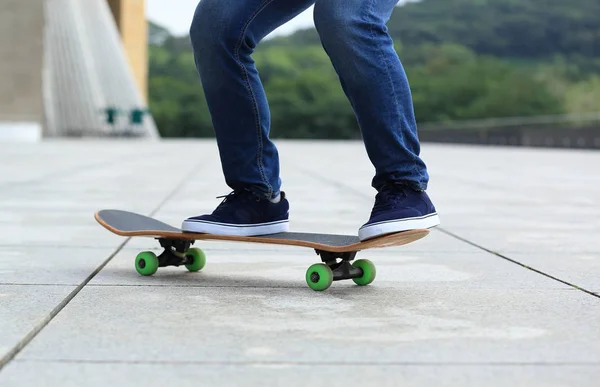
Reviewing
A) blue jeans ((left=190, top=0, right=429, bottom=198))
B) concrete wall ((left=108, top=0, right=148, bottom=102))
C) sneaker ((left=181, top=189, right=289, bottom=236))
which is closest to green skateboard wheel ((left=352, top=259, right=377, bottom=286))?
blue jeans ((left=190, top=0, right=429, bottom=198))

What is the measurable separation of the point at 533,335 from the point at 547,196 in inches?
237

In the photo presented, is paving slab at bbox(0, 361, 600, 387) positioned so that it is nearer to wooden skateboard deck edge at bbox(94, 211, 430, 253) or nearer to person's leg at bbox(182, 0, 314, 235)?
wooden skateboard deck edge at bbox(94, 211, 430, 253)

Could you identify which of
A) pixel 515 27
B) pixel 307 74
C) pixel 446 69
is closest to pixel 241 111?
pixel 307 74

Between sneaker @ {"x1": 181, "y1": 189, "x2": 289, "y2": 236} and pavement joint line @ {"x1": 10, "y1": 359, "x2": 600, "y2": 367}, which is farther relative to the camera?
sneaker @ {"x1": 181, "y1": 189, "x2": 289, "y2": 236}

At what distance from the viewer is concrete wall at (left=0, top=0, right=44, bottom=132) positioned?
36406 mm

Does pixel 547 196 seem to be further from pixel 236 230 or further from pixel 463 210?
pixel 236 230

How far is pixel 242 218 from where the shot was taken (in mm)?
3461

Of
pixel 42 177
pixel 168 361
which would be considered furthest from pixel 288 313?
pixel 42 177

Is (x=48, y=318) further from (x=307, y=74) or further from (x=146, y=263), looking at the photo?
(x=307, y=74)

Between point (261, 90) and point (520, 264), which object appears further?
point (520, 264)

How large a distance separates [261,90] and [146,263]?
0.75 m

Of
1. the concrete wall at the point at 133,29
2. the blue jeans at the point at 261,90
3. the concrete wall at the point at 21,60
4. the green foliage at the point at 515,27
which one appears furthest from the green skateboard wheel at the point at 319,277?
the green foliage at the point at 515,27

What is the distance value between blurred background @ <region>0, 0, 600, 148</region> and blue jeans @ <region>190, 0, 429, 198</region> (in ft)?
80.7

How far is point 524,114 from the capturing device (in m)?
88.9
